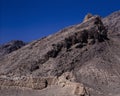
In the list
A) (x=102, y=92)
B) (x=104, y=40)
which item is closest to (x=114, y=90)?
(x=102, y=92)

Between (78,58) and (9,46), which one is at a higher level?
(9,46)

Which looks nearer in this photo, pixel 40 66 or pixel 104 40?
pixel 40 66

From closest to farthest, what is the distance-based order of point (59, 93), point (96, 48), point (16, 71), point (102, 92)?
point (59, 93)
point (102, 92)
point (16, 71)
point (96, 48)

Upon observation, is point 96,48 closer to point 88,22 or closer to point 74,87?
point 88,22

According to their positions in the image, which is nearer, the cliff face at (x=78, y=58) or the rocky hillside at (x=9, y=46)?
the cliff face at (x=78, y=58)

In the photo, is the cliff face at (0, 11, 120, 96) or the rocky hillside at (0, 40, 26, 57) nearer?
the cliff face at (0, 11, 120, 96)

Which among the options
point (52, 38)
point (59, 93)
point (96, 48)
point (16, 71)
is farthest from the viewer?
point (52, 38)

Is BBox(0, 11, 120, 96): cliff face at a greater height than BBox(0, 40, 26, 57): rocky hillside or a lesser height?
lesser

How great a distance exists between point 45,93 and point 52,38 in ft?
138

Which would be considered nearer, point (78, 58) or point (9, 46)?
point (78, 58)

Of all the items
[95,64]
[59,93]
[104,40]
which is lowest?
[59,93]

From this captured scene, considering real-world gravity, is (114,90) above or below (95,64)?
below

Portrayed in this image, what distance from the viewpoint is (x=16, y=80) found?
38.4 meters

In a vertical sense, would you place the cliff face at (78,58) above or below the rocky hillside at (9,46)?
below
